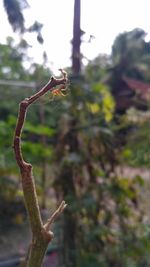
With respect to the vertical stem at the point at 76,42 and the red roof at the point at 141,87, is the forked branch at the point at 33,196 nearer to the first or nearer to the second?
the vertical stem at the point at 76,42

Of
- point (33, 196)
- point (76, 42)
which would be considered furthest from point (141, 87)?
point (33, 196)

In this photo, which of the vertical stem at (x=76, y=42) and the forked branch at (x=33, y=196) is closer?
the forked branch at (x=33, y=196)

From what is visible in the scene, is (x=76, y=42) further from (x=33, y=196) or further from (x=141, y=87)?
(x=141, y=87)

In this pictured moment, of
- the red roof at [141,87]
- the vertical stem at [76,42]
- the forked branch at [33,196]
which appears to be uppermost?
the red roof at [141,87]

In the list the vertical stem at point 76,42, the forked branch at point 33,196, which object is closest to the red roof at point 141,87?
the vertical stem at point 76,42

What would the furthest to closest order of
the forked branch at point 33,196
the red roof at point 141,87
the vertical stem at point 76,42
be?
the red roof at point 141,87 < the vertical stem at point 76,42 < the forked branch at point 33,196

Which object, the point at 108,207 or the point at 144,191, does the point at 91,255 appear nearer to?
the point at 108,207

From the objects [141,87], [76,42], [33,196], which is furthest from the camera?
[141,87]

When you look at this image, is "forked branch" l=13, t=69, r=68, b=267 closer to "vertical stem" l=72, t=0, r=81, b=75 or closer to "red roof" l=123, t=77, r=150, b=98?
"vertical stem" l=72, t=0, r=81, b=75

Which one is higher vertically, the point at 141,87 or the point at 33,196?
the point at 141,87

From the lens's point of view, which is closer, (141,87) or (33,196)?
(33,196)

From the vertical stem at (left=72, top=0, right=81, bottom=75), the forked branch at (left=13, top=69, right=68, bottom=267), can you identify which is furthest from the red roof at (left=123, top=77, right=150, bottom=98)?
the forked branch at (left=13, top=69, right=68, bottom=267)

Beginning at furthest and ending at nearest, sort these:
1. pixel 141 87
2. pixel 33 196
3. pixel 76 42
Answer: pixel 141 87 → pixel 76 42 → pixel 33 196
